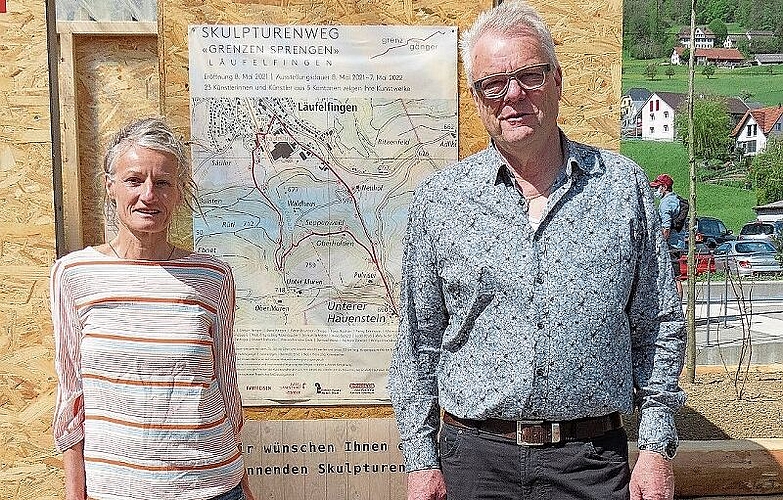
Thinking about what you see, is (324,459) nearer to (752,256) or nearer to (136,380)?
(136,380)

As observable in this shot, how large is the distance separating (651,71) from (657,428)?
43.7 feet

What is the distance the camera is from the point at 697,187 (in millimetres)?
13367

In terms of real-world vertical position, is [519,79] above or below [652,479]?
above

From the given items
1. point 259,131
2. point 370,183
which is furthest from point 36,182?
point 370,183

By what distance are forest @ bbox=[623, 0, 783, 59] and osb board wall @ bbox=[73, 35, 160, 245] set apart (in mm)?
11165

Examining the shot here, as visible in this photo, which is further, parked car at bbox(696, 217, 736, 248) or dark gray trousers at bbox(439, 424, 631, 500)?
parked car at bbox(696, 217, 736, 248)

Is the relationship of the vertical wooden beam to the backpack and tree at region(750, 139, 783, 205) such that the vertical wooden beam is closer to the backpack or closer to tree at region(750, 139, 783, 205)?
the backpack

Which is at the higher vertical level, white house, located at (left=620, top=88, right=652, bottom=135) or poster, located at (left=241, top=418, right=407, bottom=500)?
white house, located at (left=620, top=88, right=652, bottom=135)

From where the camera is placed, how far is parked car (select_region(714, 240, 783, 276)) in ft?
41.0

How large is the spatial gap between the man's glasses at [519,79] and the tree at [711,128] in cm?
1201

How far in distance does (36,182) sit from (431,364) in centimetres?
186

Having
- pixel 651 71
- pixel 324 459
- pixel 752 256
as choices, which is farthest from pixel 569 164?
pixel 651 71

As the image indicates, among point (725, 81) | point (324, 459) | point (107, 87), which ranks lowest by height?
point (324, 459)

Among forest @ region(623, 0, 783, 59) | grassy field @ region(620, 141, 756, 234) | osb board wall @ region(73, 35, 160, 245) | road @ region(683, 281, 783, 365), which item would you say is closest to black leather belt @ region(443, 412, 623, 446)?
osb board wall @ region(73, 35, 160, 245)
